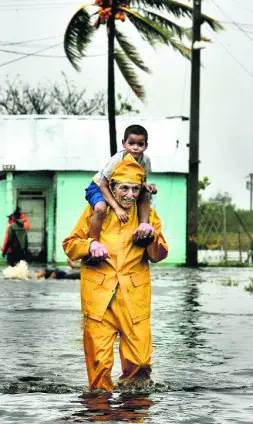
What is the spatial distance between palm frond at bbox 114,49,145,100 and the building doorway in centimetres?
668

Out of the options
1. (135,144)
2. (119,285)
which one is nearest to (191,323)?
(135,144)

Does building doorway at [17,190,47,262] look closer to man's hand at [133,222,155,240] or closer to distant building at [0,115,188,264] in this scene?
distant building at [0,115,188,264]

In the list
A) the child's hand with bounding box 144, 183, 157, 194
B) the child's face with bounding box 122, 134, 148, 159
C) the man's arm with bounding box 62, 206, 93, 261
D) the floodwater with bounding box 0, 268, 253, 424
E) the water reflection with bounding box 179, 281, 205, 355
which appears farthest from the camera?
the water reflection with bounding box 179, 281, 205, 355

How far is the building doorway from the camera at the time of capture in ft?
143

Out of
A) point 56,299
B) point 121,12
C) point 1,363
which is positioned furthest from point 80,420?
point 121,12

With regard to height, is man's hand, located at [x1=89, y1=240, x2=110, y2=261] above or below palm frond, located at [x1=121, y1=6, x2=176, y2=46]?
below

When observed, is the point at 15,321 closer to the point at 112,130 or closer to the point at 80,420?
the point at 80,420

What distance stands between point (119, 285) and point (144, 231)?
0.44 metres

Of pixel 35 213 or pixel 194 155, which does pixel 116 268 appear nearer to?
pixel 194 155

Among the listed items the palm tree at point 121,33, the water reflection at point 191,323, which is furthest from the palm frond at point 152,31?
the water reflection at point 191,323

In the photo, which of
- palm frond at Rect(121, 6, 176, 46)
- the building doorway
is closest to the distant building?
the building doorway

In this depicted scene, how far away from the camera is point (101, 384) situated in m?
9.41

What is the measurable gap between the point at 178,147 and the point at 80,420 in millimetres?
33982

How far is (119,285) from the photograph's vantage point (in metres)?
9.32
